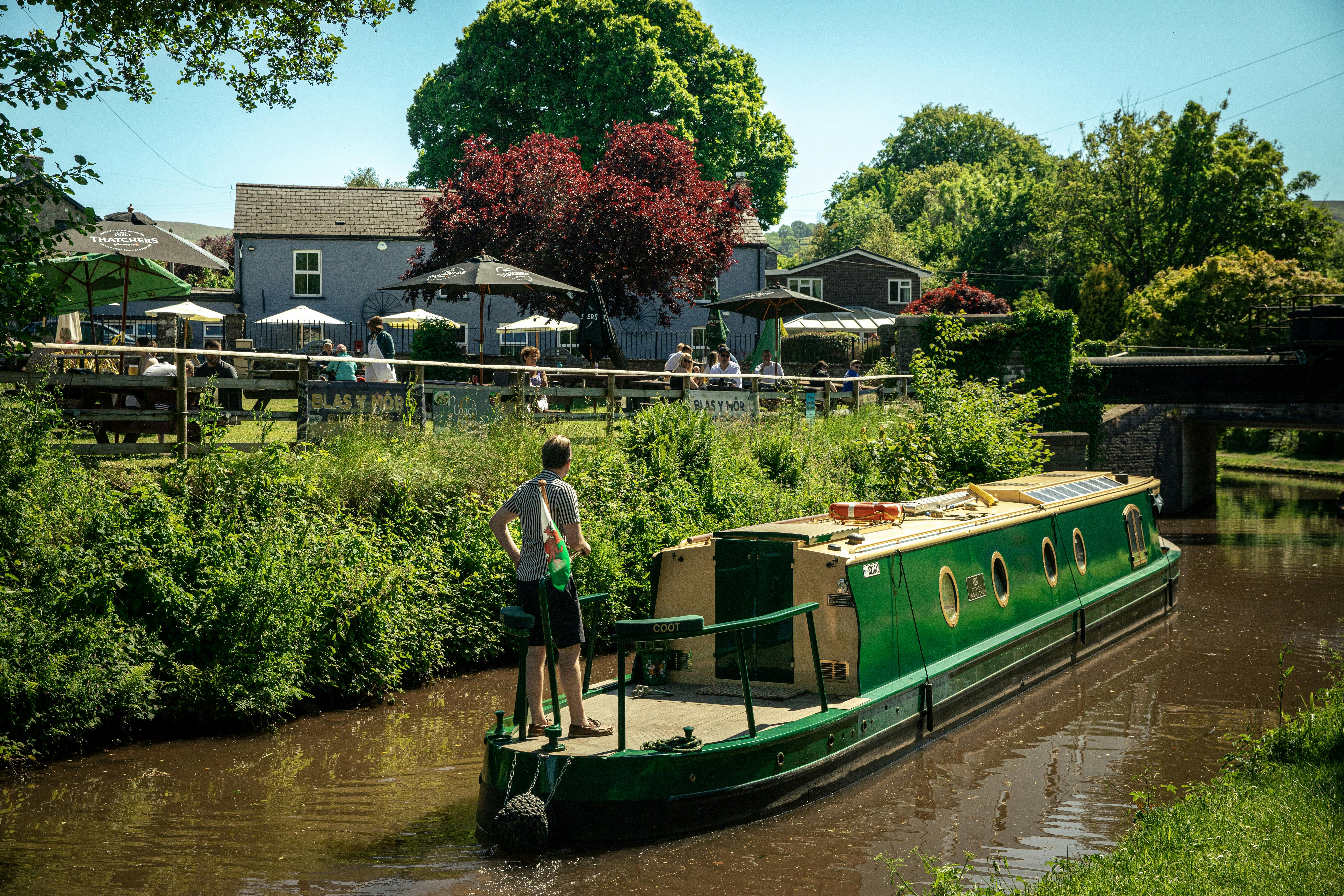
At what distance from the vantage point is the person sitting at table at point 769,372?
18938mm

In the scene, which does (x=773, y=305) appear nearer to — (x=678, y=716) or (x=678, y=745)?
(x=678, y=716)

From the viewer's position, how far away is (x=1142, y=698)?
1038 cm

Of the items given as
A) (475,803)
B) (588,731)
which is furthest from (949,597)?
(475,803)

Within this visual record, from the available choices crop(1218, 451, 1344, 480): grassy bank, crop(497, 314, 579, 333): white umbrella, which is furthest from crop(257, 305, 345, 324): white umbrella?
crop(1218, 451, 1344, 480): grassy bank

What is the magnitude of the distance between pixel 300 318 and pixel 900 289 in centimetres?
2811

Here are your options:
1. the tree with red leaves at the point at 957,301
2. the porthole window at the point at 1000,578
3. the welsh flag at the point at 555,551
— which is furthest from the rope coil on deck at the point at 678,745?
the tree with red leaves at the point at 957,301

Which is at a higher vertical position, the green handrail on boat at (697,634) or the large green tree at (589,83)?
the large green tree at (589,83)

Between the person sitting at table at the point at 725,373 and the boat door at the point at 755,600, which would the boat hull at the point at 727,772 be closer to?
the boat door at the point at 755,600

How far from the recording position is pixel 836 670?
8.08 m

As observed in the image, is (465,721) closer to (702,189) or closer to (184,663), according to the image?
(184,663)

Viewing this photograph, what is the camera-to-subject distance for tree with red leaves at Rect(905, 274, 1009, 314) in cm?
3156

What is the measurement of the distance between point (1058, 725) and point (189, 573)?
739 centimetres

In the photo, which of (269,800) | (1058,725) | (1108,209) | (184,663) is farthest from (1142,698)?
(1108,209)

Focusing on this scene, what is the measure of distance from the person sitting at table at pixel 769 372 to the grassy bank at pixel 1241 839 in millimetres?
11630
